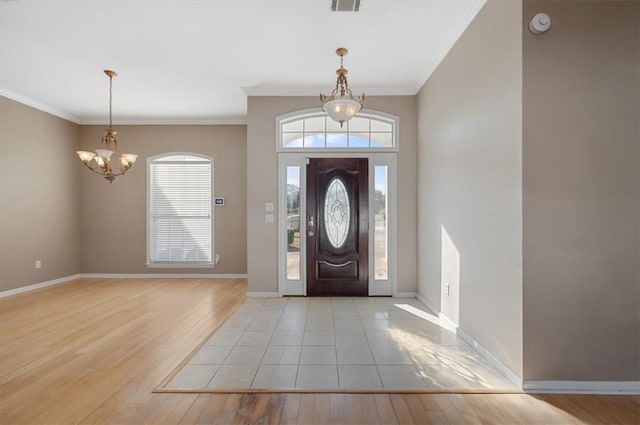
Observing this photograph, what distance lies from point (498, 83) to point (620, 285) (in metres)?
1.67

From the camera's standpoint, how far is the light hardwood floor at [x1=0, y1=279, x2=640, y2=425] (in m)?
2.00

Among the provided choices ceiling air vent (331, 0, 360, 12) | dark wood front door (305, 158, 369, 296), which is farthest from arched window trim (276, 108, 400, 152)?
ceiling air vent (331, 0, 360, 12)

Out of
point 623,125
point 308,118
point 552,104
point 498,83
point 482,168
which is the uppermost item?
point 308,118

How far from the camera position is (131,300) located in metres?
4.70

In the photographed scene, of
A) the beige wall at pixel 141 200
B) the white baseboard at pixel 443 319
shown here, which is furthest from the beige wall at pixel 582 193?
the beige wall at pixel 141 200

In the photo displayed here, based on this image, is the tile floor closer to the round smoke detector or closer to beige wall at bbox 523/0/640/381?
beige wall at bbox 523/0/640/381

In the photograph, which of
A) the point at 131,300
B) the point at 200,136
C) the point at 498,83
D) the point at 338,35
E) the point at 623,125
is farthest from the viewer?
the point at 200,136

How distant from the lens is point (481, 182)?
9.32 feet

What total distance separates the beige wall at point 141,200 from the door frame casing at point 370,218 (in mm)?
1621

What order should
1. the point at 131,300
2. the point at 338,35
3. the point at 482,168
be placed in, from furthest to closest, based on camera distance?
the point at 131,300, the point at 338,35, the point at 482,168

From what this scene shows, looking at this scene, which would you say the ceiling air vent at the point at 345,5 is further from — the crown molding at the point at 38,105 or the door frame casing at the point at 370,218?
the crown molding at the point at 38,105

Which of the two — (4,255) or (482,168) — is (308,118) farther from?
(4,255)

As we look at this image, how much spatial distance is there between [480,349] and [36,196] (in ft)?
22.1

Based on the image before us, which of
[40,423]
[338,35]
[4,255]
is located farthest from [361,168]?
[4,255]
